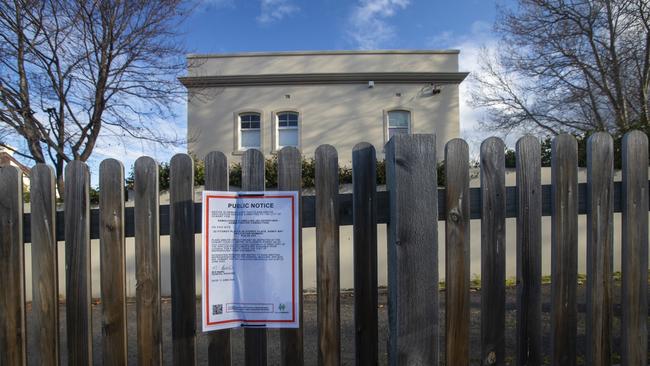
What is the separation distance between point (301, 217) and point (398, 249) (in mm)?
555

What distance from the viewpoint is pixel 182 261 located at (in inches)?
82.0

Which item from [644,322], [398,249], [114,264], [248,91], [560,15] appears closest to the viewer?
[398,249]

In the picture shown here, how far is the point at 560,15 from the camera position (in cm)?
1287

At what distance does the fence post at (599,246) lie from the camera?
215 cm

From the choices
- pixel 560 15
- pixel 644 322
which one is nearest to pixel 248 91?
pixel 560 15

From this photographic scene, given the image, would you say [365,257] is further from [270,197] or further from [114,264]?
[114,264]

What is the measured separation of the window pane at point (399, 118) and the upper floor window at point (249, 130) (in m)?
5.17

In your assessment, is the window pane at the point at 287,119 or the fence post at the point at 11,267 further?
the window pane at the point at 287,119

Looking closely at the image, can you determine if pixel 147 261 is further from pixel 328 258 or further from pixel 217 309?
pixel 328 258

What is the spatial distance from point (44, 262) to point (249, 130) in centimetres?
1302

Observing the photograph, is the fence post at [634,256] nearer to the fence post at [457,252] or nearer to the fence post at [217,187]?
the fence post at [457,252]

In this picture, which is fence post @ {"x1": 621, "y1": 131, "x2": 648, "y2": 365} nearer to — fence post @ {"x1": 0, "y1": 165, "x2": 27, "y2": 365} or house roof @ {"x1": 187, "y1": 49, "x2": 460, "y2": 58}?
fence post @ {"x1": 0, "y1": 165, "x2": 27, "y2": 365}

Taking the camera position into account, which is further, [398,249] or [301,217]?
[301,217]

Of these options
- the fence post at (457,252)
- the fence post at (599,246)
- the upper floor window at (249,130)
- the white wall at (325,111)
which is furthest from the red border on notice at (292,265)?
the upper floor window at (249,130)
